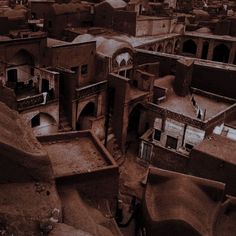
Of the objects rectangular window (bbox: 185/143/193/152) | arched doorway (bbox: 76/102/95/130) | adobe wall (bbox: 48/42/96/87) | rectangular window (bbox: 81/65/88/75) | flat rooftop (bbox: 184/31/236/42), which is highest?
flat rooftop (bbox: 184/31/236/42)

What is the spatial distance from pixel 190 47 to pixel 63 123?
29460mm

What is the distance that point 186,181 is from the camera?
15547mm

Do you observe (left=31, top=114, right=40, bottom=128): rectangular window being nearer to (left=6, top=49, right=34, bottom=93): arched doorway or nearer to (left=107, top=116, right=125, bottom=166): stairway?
(left=6, top=49, right=34, bottom=93): arched doorway

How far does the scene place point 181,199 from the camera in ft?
47.4

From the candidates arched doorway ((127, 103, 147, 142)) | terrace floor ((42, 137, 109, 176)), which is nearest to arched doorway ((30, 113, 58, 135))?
arched doorway ((127, 103, 147, 142))

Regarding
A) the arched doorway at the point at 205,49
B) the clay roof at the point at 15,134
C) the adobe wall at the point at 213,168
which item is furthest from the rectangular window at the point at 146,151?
the arched doorway at the point at 205,49

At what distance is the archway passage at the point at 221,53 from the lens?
150ft

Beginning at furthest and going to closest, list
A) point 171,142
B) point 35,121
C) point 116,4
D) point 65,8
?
point 116,4 < point 65,8 < point 171,142 < point 35,121

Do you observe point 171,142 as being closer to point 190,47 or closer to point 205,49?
point 205,49

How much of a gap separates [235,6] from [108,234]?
66670 millimetres

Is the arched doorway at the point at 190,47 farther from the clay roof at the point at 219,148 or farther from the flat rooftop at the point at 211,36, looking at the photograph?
the clay roof at the point at 219,148

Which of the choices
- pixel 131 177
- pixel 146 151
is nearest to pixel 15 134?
pixel 131 177

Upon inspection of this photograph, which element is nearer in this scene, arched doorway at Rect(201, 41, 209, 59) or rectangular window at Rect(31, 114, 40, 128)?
rectangular window at Rect(31, 114, 40, 128)

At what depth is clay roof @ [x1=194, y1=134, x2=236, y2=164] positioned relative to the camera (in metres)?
19.9
